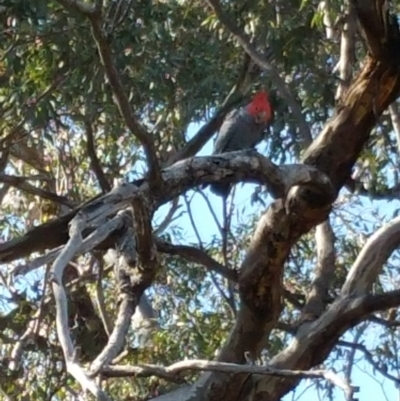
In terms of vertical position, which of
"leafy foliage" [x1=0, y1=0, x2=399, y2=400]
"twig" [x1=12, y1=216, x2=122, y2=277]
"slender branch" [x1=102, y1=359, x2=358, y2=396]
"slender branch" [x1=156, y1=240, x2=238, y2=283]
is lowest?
"slender branch" [x1=102, y1=359, x2=358, y2=396]

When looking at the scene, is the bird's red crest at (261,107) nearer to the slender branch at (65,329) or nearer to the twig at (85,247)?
the twig at (85,247)

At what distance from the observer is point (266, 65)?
5.23 m

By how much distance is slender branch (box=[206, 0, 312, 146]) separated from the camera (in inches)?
204

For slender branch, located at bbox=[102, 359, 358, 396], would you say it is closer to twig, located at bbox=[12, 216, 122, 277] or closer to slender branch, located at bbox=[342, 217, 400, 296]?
twig, located at bbox=[12, 216, 122, 277]

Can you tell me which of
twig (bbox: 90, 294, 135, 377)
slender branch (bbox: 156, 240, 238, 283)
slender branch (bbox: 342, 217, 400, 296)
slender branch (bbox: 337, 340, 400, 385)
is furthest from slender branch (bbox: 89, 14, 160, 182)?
slender branch (bbox: 337, 340, 400, 385)

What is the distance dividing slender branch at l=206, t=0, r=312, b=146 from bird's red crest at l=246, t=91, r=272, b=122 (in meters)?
0.28

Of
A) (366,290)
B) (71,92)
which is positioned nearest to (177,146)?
(71,92)

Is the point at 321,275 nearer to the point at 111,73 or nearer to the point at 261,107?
the point at 261,107

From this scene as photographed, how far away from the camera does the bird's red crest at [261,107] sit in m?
5.64

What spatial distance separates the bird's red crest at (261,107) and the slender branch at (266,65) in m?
0.28

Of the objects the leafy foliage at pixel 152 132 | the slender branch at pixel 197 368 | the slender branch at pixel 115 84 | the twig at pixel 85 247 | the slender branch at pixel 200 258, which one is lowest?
the slender branch at pixel 197 368

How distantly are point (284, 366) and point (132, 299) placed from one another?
122 centimetres

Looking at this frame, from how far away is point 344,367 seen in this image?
19.9 ft

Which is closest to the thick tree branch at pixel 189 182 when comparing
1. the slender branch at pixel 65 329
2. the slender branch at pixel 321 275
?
the slender branch at pixel 65 329
